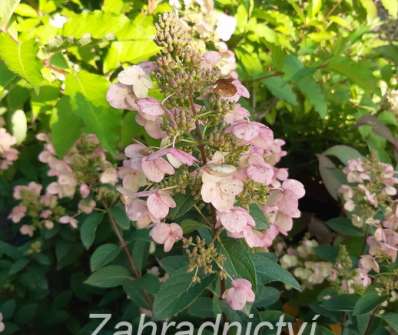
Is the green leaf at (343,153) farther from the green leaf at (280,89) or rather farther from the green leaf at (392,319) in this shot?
the green leaf at (392,319)

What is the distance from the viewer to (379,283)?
129 cm

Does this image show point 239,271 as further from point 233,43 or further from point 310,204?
point 310,204

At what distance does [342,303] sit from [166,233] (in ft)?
1.83

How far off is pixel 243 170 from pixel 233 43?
1.02 meters

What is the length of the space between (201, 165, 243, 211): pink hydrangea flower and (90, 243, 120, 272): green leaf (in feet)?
2.21

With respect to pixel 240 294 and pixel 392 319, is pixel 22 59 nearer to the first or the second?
pixel 240 294

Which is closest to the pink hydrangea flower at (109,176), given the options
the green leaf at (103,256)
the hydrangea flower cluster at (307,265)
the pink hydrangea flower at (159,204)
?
the green leaf at (103,256)

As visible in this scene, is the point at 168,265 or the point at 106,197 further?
the point at 106,197

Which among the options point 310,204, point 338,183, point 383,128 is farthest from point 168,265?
point 310,204

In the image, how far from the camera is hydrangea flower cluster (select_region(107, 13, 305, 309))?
2.87 ft

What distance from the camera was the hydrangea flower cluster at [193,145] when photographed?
2.87ft

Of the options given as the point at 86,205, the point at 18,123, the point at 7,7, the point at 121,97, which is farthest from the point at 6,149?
the point at 121,97

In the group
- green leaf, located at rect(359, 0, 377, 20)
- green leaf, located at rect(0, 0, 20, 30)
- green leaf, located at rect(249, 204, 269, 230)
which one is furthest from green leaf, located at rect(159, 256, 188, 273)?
green leaf, located at rect(359, 0, 377, 20)

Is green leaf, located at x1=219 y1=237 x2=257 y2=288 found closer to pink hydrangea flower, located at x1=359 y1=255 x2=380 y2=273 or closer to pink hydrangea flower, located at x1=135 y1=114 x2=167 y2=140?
pink hydrangea flower, located at x1=135 y1=114 x2=167 y2=140
